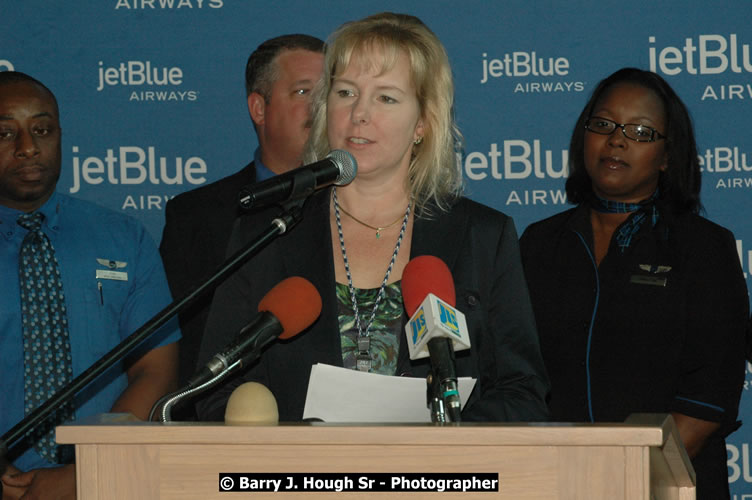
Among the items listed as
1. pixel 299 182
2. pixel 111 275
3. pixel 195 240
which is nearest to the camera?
pixel 299 182

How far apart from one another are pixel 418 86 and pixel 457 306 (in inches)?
24.0

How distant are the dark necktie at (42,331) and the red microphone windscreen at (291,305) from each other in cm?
167

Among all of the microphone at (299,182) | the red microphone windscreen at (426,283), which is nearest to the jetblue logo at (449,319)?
the red microphone windscreen at (426,283)

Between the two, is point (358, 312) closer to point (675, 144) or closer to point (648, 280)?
point (648, 280)

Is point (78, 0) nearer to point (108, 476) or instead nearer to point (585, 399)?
point (585, 399)

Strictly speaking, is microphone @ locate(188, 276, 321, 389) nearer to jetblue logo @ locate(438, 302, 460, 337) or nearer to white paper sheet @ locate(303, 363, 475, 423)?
white paper sheet @ locate(303, 363, 475, 423)

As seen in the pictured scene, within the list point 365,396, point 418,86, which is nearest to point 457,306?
point 365,396

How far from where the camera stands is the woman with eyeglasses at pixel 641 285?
3.40 meters

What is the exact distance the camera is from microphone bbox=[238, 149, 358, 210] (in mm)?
1870

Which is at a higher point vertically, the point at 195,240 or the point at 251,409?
the point at 195,240

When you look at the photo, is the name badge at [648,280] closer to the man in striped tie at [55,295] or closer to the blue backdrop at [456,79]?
the blue backdrop at [456,79]

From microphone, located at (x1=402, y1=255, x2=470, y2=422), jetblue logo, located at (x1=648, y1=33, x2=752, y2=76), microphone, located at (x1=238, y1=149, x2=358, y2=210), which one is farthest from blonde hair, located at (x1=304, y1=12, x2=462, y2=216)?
jetblue logo, located at (x1=648, y1=33, x2=752, y2=76)

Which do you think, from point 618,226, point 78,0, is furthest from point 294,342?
point 78,0

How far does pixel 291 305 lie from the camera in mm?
1829
